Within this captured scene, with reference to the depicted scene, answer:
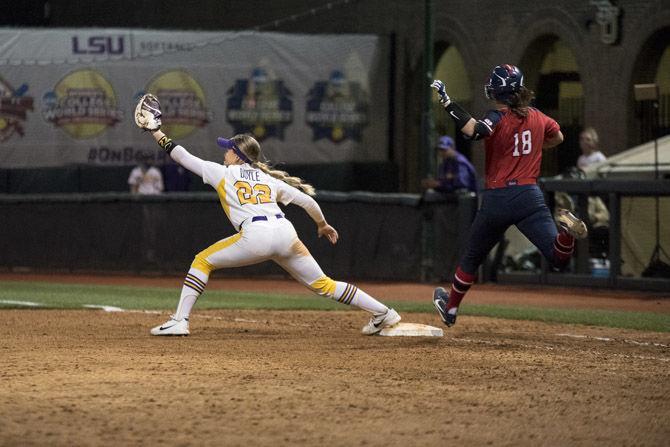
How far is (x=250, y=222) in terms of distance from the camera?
31.7 ft

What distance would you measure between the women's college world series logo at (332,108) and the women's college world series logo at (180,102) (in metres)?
2.09

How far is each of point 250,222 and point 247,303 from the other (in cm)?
446

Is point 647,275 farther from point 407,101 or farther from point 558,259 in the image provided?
point 407,101

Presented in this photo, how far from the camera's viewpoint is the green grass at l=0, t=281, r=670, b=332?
12.4m

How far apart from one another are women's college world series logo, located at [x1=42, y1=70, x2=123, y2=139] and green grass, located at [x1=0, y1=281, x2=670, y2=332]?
6340 millimetres

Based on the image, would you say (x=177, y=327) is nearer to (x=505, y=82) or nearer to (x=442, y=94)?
(x=442, y=94)

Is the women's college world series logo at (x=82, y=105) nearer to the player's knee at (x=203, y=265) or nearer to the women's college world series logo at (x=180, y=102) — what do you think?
the women's college world series logo at (x=180, y=102)

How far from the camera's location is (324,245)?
17969 millimetres

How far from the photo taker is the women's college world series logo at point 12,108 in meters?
21.7

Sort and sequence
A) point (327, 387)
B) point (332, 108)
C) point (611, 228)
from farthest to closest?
1. point (332, 108)
2. point (611, 228)
3. point (327, 387)

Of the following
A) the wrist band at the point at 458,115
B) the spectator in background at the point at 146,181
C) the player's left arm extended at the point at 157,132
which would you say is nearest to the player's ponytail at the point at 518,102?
the wrist band at the point at 458,115

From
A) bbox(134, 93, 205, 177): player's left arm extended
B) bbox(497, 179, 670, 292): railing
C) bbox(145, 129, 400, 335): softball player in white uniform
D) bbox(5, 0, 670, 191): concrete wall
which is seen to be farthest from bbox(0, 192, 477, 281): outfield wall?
bbox(134, 93, 205, 177): player's left arm extended

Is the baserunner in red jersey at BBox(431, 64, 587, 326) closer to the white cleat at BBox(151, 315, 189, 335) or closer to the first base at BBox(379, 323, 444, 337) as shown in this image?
the first base at BBox(379, 323, 444, 337)

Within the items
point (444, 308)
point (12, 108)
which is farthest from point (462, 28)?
point (444, 308)
